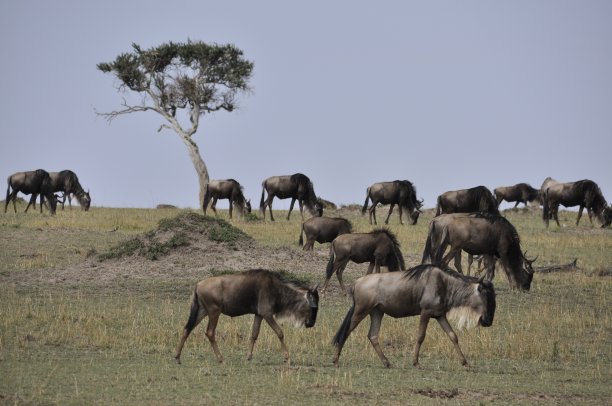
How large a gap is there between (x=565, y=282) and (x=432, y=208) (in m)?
22.6

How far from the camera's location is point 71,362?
12617 mm

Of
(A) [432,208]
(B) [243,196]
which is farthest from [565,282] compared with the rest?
(A) [432,208]

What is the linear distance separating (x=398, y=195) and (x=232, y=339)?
73.8 ft

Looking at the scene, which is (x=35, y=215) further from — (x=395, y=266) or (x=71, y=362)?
(x=71, y=362)

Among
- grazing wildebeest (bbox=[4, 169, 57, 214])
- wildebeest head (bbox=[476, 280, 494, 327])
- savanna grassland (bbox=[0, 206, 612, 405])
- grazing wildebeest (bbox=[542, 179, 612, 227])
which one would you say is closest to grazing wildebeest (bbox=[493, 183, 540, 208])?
grazing wildebeest (bbox=[542, 179, 612, 227])

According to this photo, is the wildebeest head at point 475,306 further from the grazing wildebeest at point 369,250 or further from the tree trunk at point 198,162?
the tree trunk at point 198,162

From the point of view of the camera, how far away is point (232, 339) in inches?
581

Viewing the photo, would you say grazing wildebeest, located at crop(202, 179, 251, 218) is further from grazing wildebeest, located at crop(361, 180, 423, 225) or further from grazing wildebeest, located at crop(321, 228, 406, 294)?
grazing wildebeest, located at crop(321, 228, 406, 294)

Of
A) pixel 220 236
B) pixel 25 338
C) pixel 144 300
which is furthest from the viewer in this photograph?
pixel 220 236

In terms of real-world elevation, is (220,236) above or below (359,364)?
above

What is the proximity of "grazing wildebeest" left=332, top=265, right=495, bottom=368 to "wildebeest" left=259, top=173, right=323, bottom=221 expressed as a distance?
943 inches

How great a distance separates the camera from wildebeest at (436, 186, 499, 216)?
3039 cm

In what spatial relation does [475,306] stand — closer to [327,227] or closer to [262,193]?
[327,227]

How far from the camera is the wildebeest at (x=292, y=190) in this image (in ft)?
122
